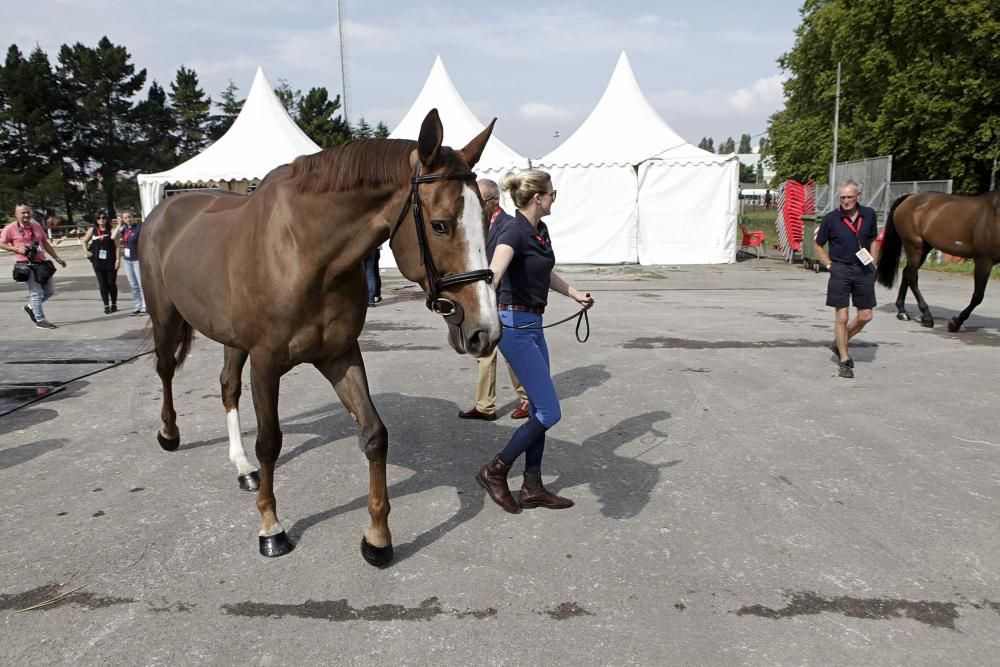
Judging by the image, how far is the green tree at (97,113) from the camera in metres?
46.7

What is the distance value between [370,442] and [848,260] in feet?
17.6

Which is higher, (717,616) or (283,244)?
(283,244)

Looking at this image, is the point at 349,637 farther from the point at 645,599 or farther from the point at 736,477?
the point at 736,477

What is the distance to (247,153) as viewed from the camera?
19.0m

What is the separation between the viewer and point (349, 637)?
2400mm

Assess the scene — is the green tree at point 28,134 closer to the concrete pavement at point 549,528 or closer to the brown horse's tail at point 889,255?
the concrete pavement at point 549,528

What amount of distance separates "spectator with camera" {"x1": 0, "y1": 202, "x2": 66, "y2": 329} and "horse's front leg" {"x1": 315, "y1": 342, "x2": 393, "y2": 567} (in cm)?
839

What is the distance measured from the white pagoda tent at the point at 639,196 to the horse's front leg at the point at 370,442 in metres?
15.3

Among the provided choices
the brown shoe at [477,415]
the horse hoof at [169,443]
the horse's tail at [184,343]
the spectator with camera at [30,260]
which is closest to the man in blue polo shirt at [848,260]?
the brown shoe at [477,415]

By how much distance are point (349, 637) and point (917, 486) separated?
3319 mm

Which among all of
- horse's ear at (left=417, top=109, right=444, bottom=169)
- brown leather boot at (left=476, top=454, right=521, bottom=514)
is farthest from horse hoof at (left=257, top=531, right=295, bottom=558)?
horse's ear at (left=417, top=109, right=444, bottom=169)

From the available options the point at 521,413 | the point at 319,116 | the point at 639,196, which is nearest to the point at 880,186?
the point at 639,196

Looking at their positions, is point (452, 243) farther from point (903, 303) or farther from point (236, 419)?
point (903, 303)

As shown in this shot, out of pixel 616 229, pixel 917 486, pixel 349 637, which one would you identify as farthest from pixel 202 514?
pixel 616 229
